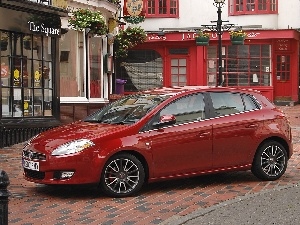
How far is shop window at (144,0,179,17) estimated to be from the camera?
3064cm

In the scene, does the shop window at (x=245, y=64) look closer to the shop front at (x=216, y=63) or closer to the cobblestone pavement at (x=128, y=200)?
the shop front at (x=216, y=63)

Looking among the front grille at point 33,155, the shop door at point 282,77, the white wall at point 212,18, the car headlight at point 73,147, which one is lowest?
the front grille at point 33,155

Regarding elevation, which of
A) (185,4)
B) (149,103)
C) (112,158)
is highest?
(185,4)

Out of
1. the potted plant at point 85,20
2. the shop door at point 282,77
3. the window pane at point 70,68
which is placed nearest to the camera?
the potted plant at point 85,20

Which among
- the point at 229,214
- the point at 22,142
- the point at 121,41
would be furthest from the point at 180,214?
the point at 121,41

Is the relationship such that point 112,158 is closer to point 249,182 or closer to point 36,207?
point 36,207

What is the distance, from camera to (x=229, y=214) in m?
7.52

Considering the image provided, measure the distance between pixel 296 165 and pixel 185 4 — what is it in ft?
64.6

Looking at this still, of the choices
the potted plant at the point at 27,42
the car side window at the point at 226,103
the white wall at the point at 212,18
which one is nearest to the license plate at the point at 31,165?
the car side window at the point at 226,103

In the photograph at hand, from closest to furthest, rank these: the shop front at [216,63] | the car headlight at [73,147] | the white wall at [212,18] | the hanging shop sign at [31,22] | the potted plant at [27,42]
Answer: the car headlight at [73,147], the hanging shop sign at [31,22], the potted plant at [27,42], the white wall at [212,18], the shop front at [216,63]

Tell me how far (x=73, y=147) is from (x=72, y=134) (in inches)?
13.1

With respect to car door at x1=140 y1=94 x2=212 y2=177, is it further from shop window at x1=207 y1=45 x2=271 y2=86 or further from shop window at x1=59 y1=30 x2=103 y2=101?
shop window at x1=207 y1=45 x2=271 y2=86

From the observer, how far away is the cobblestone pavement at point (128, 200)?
7645 mm

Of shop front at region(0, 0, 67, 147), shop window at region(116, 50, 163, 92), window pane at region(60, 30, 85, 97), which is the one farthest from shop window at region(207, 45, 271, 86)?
shop front at region(0, 0, 67, 147)
